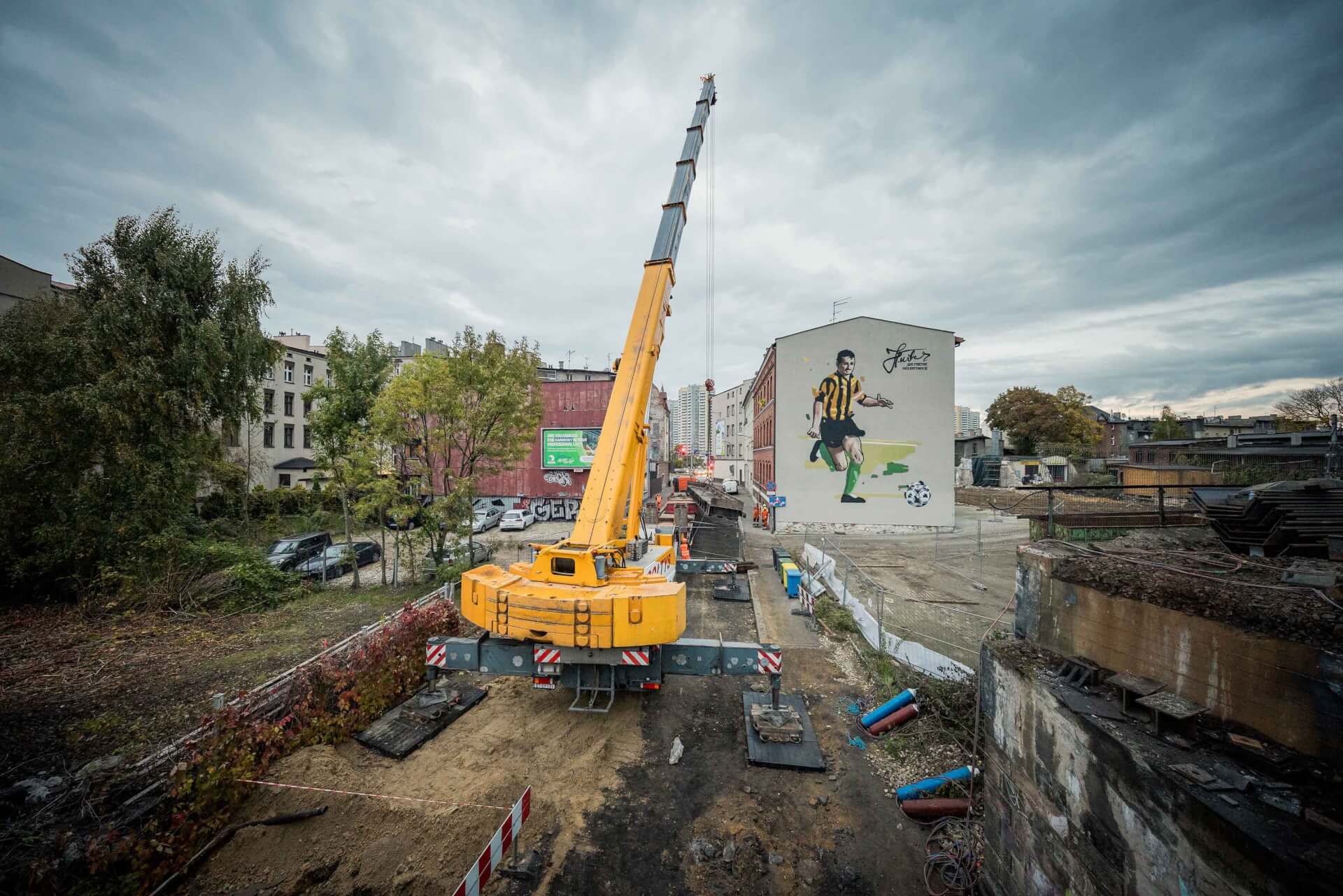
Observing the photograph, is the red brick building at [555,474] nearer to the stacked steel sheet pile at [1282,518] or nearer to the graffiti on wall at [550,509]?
the graffiti on wall at [550,509]

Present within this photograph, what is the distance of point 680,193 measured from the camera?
10.4 m

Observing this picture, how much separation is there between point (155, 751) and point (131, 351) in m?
10.9

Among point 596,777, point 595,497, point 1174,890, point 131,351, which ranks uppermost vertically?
point 131,351

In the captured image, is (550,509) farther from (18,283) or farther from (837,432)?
(18,283)

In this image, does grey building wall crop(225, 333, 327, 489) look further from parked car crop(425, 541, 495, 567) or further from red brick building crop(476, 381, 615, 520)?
parked car crop(425, 541, 495, 567)

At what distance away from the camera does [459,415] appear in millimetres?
13586

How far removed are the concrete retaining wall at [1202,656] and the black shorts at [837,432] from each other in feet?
66.5

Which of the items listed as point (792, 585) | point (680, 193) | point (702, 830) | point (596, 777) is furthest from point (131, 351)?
point (792, 585)

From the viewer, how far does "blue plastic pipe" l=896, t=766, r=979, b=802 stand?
17.7 ft

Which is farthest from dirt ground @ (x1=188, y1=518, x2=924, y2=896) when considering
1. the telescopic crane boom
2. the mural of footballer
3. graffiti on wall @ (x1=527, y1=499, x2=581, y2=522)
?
graffiti on wall @ (x1=527, y1=499, x2=581, y2=522)

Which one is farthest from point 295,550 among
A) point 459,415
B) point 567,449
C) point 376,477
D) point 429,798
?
point 567,449

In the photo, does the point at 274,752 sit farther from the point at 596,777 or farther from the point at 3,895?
the point at 596,777

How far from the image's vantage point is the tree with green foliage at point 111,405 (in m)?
10.4
